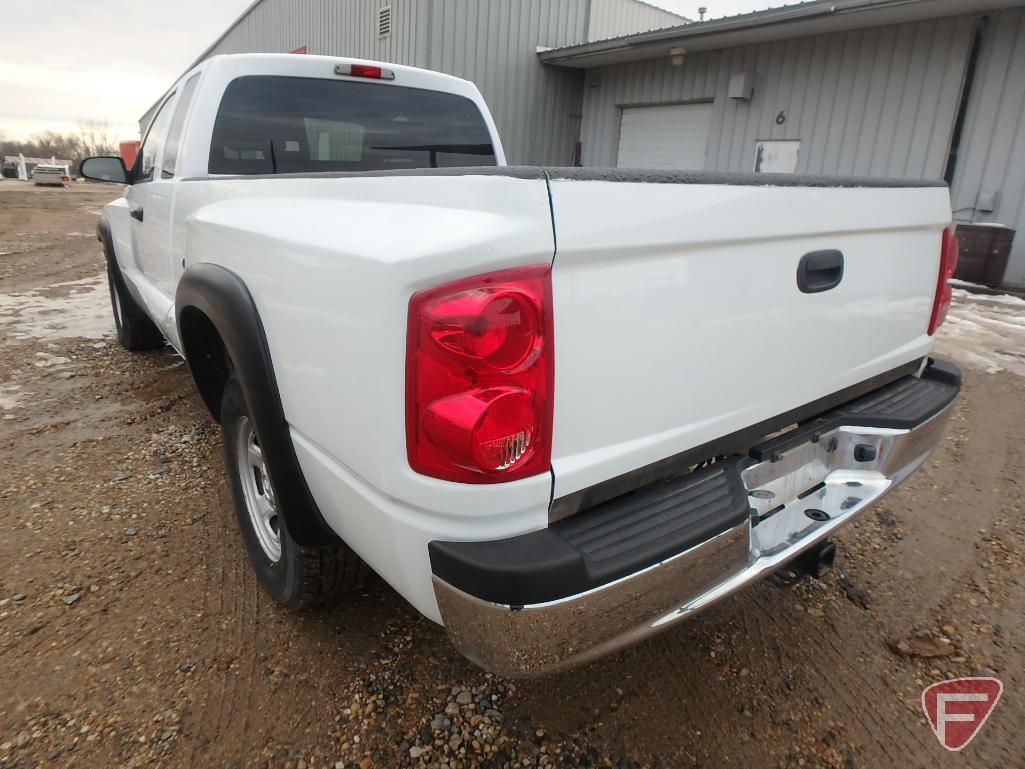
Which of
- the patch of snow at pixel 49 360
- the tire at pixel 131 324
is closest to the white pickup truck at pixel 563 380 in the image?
the tire at pixel 131 324

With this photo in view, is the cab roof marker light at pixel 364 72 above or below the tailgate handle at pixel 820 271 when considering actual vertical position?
above

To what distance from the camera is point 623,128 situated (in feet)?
43.1

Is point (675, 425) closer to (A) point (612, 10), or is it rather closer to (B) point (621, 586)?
(B) point (621, 586)

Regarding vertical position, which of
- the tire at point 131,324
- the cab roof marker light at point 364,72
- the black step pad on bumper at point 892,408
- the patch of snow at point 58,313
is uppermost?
the cab roof marker light at point 364,72

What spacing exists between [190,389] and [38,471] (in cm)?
130

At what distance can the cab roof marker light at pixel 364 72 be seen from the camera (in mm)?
3270

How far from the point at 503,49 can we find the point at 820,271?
12520 millimetres

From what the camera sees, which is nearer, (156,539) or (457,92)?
(156,539)

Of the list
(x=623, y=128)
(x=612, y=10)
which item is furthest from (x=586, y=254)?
(x=612, y=10)

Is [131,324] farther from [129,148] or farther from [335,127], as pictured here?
[129,148]

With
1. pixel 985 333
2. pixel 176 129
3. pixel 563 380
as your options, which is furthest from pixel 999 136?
pixel 563 380

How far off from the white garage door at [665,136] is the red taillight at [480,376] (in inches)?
455

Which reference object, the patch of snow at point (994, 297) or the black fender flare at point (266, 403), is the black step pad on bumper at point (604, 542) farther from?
the patch of snow at point (994, 297)

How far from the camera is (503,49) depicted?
12719 mm
